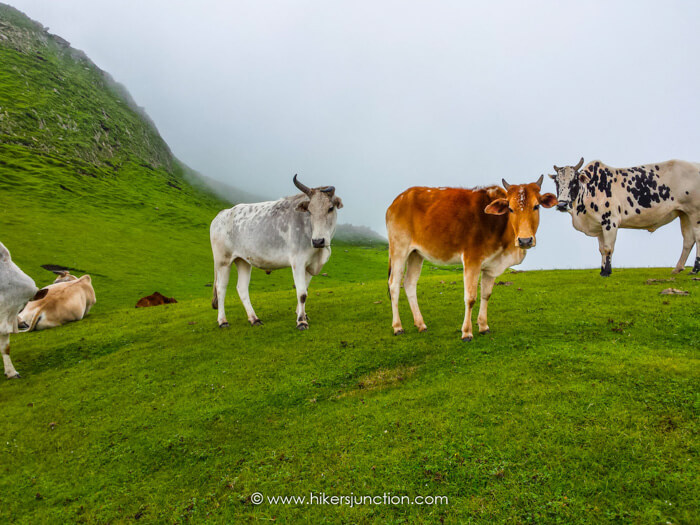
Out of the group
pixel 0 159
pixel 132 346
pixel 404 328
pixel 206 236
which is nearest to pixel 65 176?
pixel 0 159

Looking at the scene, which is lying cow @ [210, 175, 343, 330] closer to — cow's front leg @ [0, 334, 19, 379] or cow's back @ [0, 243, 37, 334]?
cow's back @ [0, 243, 37, 334]

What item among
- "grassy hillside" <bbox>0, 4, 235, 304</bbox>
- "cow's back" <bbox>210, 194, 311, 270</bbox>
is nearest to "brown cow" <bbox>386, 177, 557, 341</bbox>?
"cow's back" <bbox>210, 194, 311, 270</bbox>

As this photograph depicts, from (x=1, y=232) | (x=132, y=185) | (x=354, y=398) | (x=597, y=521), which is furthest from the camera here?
(x=132, y=185)

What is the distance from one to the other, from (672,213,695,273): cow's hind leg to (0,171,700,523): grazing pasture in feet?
8.73

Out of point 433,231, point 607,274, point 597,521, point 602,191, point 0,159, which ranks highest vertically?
point 0,159

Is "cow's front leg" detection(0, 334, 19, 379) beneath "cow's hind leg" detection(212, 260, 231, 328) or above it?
beneath

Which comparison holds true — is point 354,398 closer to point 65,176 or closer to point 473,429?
point 473,429

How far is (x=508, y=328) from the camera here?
8.20 meters

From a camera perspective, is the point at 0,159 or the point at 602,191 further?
the point at 0,159

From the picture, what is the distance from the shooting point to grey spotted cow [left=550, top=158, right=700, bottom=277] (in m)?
12.3

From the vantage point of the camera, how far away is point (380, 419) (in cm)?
527

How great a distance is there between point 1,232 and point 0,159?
98.0 ft

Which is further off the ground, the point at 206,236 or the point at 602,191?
the point at 602,191

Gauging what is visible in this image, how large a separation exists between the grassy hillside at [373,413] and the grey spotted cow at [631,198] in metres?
1.65
